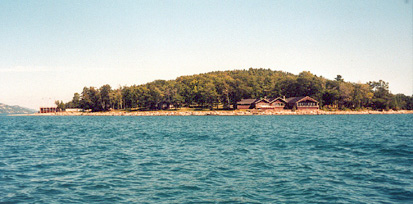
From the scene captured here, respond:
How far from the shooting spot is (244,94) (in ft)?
421

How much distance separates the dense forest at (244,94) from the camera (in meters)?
123

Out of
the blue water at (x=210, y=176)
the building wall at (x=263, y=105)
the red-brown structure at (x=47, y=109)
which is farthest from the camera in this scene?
the red-brown structure at (x=47, y=109)

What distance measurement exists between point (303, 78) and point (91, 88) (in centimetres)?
10649

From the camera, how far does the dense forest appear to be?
123000 mm

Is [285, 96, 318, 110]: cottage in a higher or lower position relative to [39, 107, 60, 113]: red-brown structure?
lower

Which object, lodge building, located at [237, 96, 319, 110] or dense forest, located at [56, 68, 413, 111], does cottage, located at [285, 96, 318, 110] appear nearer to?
lodge building, located at [237, 96, 319, 110]

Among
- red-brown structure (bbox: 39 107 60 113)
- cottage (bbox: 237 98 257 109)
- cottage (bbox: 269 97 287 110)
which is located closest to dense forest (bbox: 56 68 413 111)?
cottage (bbox: 237 98 257 109)

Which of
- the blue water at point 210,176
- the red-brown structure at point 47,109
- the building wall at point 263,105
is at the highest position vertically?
the red-brown structure at point 47,109

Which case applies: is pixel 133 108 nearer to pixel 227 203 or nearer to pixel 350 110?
pixel 350 110

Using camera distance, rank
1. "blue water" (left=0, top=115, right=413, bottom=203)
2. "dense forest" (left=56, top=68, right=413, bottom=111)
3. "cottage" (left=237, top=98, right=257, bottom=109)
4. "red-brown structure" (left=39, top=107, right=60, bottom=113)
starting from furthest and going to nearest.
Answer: "red-brown structure" (left=39, top=107, right=60, bottom=113)
"dense forest" (left=56, top=68, right=413, bottom=111)
"cottage" (left=237, top=98, right=257, bottom=109)
"blue water" (left=0, top=115, right=413, bottom=203)

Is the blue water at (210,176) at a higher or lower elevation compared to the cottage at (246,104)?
lower

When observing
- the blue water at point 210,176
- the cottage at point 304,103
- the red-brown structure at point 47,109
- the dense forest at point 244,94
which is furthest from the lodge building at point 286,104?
the red-brown structure at point 47,109

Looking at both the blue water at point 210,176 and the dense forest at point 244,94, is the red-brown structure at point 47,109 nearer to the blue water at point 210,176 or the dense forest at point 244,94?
the dense forest at point 244,94

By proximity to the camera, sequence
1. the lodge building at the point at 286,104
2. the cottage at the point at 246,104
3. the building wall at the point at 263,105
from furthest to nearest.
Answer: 1. the cottage at the point at 246,104
2. the building wall at the point at 263,105
3. the lodge building at the point at 286,104
